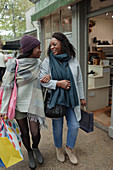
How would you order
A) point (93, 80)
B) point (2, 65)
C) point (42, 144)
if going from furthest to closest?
point (2, 65), point (93, 80), point (42, 144)

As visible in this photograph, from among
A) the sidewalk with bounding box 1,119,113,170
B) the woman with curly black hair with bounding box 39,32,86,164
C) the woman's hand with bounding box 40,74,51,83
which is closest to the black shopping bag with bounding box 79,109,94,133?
the woman with curly black hair with bounding box 39,32,86,164

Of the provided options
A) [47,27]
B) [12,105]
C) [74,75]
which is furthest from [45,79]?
[47,27]

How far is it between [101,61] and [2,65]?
3.36 meters

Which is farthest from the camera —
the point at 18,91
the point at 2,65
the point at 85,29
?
the point at 2,65

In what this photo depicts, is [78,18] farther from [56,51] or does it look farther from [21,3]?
[21,3]

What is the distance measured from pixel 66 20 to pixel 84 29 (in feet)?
3.06

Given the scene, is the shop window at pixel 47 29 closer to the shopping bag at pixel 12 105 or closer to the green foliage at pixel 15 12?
the shopping bag at pixel 12 105

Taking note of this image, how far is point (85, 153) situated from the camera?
2672 millimetres

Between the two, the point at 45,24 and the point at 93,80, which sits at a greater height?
the point at 45,24

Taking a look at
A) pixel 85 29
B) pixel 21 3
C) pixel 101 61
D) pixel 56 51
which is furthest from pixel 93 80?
pixel 21 3

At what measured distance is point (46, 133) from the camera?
341 cm

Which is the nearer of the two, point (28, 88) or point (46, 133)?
point (28, 88)

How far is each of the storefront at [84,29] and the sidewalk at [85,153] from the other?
30 centimetres

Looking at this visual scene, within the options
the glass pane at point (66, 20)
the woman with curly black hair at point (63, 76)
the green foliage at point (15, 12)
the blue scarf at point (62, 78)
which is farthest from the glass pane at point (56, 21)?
the green foliage at point (15, 12)
